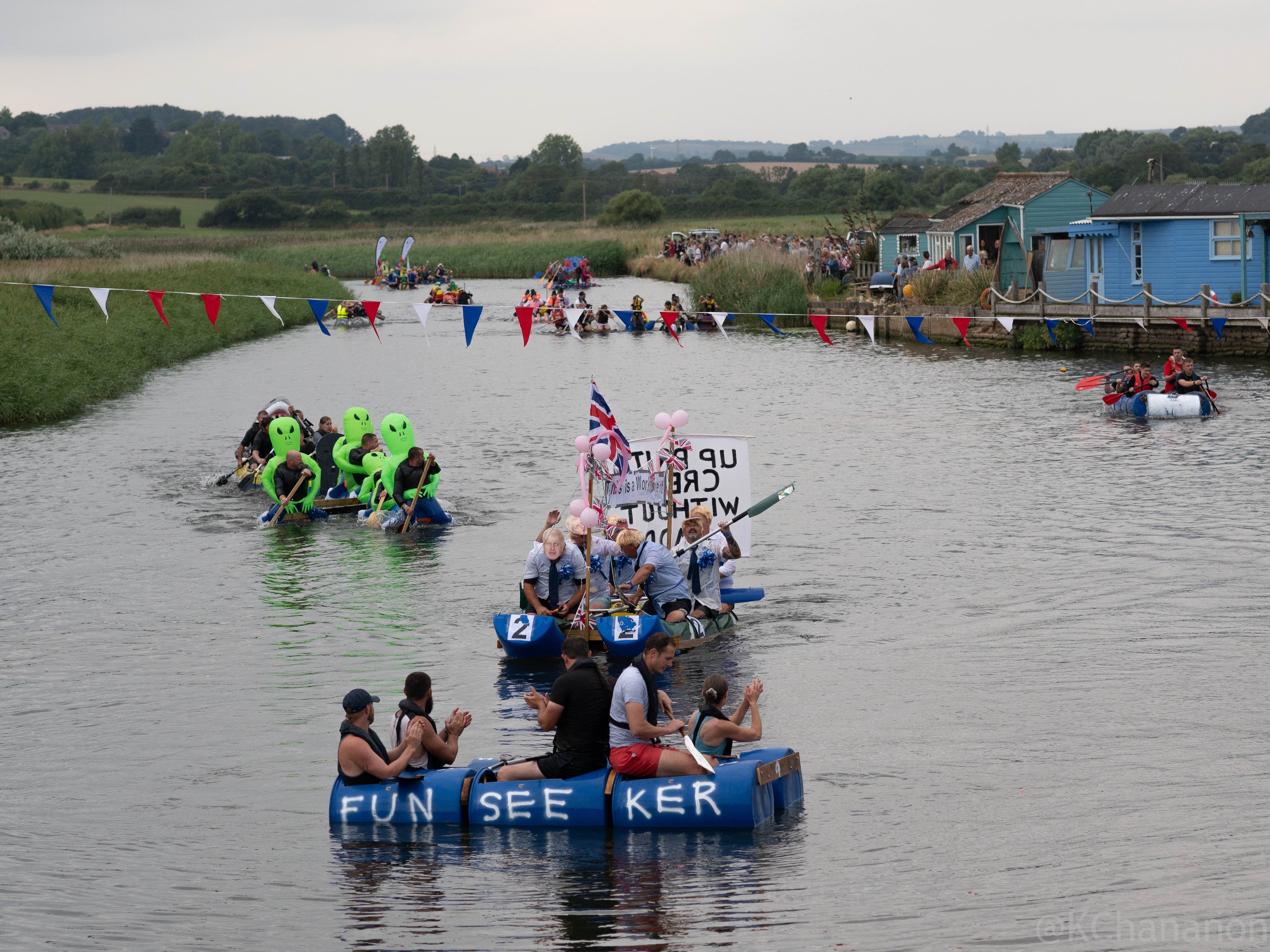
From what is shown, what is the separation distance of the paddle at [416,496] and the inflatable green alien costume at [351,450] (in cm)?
185

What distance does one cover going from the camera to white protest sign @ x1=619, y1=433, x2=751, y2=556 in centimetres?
1786

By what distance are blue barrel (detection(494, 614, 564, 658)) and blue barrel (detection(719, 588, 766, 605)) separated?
8.74 feet

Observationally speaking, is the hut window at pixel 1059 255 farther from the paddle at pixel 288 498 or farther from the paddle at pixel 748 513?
the paddle at pixel 748 513

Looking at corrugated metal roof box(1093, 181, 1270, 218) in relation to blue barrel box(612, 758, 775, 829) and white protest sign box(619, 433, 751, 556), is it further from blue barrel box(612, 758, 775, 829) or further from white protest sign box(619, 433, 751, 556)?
blue barrel box(612, 758, 775, 829)

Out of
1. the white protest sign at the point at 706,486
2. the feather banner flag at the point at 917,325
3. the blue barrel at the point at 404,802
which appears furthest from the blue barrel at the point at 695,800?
the feather banner flag at the point at 917,325

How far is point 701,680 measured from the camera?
15.6m

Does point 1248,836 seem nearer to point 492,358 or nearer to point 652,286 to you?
point 492,358

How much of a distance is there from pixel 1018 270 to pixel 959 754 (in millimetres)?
43934

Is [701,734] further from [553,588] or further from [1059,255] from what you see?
[1059,255]

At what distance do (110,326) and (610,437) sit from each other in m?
34.9

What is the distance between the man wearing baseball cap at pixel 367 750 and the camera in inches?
439

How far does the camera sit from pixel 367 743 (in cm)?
1123

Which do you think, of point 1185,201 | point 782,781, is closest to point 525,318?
point 782,781

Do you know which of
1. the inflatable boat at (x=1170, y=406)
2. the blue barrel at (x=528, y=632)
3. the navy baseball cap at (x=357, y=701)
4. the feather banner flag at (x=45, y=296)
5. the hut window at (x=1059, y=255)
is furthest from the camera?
the hut window at (x=1059, y=255)
